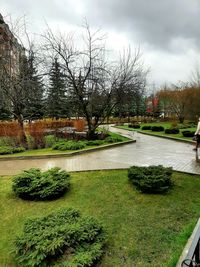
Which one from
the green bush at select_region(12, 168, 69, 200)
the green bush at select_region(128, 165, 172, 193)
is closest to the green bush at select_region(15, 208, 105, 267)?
the green bush at select_region(12, 168, 69, 200)

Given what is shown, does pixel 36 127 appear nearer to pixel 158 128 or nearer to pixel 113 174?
pixel 113 174

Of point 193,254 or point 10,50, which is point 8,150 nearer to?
point 10,50

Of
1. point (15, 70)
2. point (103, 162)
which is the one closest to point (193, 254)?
point (103, 162)

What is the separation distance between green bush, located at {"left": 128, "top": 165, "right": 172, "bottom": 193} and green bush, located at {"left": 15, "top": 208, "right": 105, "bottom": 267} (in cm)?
173

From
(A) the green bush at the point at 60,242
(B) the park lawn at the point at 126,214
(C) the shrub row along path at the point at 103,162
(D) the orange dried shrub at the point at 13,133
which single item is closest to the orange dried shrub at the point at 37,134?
(D) the orange dried shrub at the point at 13,133

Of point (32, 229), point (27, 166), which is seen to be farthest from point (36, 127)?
point (32, 229)

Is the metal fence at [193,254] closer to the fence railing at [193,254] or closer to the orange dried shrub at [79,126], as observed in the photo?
the fence railing at [193,254]

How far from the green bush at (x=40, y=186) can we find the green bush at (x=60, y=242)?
49.6 inches

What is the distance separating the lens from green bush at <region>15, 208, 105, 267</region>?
3260 millimetres

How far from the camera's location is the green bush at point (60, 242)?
326 centimetres

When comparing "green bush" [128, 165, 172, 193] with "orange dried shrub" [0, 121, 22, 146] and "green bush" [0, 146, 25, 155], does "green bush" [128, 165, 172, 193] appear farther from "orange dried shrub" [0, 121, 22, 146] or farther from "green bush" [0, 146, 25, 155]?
"orange dried shrub" [0, 121, 22, 146]

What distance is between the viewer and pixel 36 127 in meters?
11.9

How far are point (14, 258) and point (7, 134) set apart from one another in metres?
9.27

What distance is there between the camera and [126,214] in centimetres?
452
